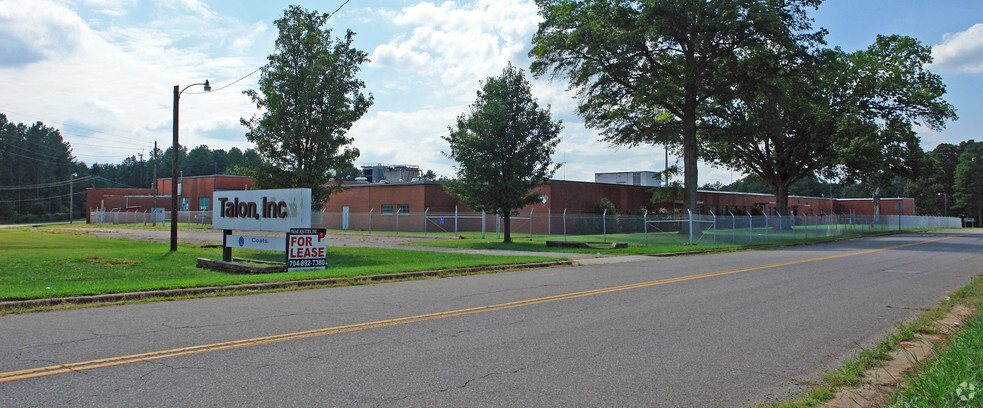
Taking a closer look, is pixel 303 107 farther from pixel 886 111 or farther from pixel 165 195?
pixel 165 195

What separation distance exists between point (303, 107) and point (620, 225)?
2626 cm

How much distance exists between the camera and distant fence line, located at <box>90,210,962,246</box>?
1297 inches

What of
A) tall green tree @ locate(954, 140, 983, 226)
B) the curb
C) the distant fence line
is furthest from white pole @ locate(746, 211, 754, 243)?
tall green tree @ locate(954, 140, 983, 226)

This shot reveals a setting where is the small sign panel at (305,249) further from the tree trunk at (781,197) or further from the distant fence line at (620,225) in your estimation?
the tree trunk at (781,197)

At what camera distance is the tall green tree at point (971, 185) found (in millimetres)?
99125

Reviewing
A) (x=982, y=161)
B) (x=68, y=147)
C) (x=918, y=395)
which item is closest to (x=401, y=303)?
(x=918, y=395)

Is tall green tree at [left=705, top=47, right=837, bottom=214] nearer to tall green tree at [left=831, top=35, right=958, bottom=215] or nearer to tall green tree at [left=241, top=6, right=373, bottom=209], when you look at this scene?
tall green tree at [left=831, top=35, right=958, bottom=215]

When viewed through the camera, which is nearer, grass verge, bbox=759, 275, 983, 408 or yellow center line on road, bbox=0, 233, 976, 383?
grass verge, bbox=759, 275, 983, 408

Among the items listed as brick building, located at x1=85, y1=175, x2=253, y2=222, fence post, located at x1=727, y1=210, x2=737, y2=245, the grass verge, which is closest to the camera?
the grass verge

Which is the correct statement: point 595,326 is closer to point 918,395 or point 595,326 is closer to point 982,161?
point 918,395

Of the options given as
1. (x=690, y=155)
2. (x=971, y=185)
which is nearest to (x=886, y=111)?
(x=690, y=155)

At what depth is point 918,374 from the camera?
5027mm

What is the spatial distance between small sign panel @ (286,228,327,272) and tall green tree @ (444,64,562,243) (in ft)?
43.3

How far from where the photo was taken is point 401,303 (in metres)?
10.1
